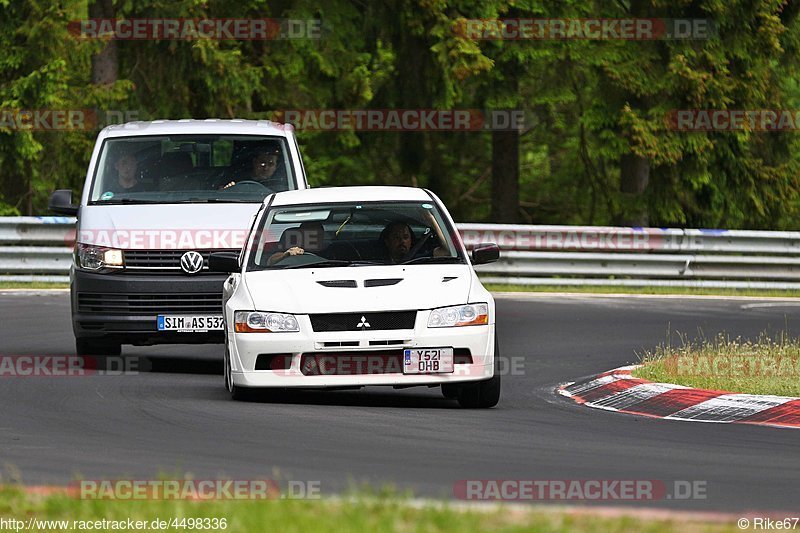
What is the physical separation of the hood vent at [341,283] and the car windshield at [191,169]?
3.42 m

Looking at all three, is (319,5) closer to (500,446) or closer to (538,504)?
(500,446)

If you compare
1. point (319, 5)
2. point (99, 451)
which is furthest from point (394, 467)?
point (319, 5)

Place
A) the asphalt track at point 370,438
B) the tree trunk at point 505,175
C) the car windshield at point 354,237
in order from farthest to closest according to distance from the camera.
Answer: the tree trunk at point 505,175 < the car windshield at point 354,237 < the asphalt track at point 370,438

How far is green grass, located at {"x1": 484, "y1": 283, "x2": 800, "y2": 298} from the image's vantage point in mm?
23969

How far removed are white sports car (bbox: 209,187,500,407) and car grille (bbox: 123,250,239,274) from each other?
73.4 inches

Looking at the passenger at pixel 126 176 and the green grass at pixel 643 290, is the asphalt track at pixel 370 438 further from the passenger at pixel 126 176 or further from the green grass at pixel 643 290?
the green grass at pixel 643 290

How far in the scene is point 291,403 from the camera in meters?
11.8

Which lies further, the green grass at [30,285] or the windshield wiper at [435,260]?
the green grass at [30,285]

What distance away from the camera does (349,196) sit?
1259 centimetres

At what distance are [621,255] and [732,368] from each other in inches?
439

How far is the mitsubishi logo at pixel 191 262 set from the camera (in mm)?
13898

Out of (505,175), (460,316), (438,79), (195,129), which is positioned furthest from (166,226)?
(505,175)

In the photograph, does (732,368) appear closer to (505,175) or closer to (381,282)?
(381,282)

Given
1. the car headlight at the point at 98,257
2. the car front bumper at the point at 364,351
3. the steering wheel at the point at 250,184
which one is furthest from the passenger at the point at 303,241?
the steering wheel at the point at 250,184
